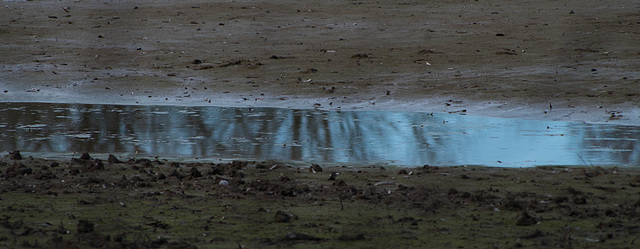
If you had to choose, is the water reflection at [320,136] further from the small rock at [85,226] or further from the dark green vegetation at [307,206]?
the small rock at [85,226]

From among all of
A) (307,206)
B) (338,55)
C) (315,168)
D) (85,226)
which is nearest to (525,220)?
(307,206)

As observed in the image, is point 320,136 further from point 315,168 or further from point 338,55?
point 338,55

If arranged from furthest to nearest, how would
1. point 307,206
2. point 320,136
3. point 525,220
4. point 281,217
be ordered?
point 320,136 < point 307,206 < point 281,217 < point 525,220

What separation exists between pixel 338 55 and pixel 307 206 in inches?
369

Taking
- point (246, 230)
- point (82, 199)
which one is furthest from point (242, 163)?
point (246, 230)

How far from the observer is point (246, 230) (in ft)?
15.5

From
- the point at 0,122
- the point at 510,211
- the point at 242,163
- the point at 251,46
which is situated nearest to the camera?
the point at 510,211

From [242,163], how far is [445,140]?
8.73ft

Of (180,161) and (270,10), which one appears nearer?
(180,161)

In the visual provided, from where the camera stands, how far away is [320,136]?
28.8 ft

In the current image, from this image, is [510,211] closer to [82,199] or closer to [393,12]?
[82,199]

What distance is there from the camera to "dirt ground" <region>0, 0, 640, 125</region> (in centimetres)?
1153

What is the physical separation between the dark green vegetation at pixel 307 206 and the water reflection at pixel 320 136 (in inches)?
30.9

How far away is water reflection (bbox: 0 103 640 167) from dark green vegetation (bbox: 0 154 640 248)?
2.58 ft
